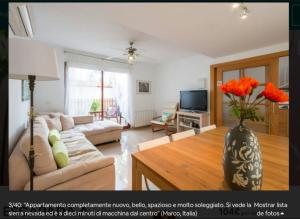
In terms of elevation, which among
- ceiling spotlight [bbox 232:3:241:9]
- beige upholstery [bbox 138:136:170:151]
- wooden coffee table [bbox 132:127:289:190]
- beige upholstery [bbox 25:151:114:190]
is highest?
ceiling spotlight [bbox 232:3:241:9]

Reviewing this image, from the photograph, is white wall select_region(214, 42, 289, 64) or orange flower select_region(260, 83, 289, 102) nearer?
orange flower select_region(260, 83, 289, 102)

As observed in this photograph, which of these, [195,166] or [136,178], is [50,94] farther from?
[195,166]

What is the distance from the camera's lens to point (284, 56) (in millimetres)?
2756

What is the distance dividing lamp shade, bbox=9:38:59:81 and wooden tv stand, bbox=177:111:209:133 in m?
3.48

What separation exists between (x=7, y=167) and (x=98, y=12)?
187cm

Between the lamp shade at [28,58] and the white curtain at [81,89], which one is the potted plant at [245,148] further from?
the white curtain at [81,89]

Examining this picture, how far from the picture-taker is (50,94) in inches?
151

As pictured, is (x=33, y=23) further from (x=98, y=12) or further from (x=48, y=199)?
(x=48, y=199)

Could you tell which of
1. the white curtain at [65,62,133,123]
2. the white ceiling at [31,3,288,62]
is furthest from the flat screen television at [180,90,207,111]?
the white curtain at [65,62,133,123]

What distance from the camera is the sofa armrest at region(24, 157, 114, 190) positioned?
1261 millimetres

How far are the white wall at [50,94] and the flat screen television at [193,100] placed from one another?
353 centimetres

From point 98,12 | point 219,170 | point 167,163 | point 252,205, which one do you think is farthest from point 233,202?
point 98,12

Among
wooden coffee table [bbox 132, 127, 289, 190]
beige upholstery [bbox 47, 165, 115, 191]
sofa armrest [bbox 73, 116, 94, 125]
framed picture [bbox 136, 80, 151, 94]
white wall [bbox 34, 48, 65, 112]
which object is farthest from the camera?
framed picture [bbox 136, 80, 151, 94]
